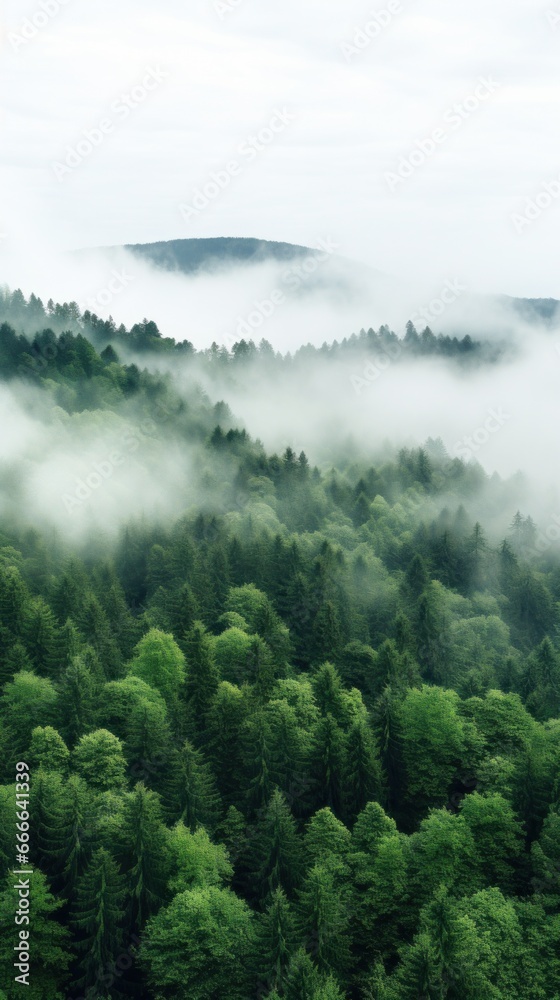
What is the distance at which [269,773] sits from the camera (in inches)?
2271

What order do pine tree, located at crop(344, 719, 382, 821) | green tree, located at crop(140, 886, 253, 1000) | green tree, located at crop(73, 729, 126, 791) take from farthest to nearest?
pine tree, located at crop(344, 719, 382, 821), green tree, located at crop(73, 729, 126, 791), green tree, located at crop(140, 886, 253, 1000)

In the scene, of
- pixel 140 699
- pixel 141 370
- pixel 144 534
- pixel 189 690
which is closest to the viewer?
pixel 140 699

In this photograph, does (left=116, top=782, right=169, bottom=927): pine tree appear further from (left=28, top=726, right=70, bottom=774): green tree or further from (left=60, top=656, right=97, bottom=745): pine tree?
(left=60, top=656, right=97, bottom=745): pine tree

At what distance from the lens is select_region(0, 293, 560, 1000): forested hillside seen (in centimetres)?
4394

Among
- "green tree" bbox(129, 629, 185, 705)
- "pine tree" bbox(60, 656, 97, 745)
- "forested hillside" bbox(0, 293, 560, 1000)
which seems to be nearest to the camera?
"forested hillside" bbox(0, 293, 560, 1000)

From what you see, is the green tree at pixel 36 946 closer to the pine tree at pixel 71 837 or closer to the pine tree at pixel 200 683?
the pine tree at pixel 71 837

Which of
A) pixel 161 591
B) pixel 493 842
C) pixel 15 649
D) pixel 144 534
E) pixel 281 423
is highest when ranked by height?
pixel 281 423

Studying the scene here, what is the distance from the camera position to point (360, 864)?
165 feet

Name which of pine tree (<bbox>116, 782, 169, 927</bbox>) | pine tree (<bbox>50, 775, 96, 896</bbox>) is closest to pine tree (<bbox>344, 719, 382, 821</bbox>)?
pine tree (<bbox>116, 782, 169, 927</bbox>)

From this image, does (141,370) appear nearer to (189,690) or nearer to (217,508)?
(217,508)

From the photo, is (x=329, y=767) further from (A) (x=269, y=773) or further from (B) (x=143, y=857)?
(B) (x=143, y=857)

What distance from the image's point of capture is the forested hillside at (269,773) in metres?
43.9

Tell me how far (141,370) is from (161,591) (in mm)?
98828

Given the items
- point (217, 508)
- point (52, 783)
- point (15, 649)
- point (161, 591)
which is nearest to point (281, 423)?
point (217, 508)
